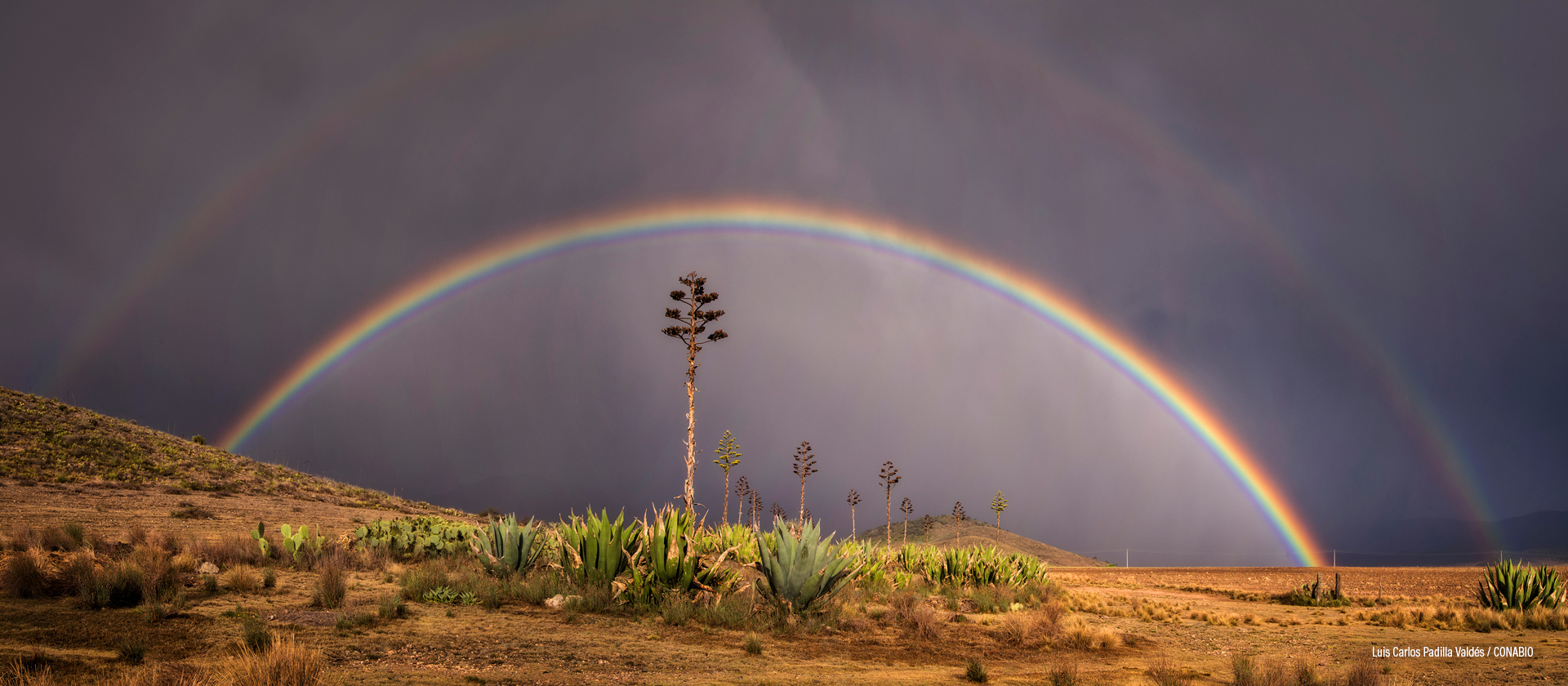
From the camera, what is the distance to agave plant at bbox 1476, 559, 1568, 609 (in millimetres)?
18188

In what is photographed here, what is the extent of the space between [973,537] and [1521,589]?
357ft

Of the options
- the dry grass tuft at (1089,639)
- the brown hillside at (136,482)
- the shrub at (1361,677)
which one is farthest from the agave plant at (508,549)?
the brown hillside at (136,482)

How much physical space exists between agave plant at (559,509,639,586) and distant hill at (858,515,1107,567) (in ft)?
276

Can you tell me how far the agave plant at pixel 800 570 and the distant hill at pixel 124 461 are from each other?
33201 mm

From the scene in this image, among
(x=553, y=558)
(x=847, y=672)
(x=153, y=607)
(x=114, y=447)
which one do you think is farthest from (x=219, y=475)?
(x=847, y=672)

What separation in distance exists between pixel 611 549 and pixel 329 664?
552 cm

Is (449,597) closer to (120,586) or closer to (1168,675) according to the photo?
(120,586)

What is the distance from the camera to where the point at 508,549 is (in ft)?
46.0

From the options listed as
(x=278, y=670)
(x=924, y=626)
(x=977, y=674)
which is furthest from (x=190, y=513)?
(x=977, y=674)

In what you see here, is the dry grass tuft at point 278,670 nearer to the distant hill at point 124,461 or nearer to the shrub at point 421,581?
the shrub at point 421,581

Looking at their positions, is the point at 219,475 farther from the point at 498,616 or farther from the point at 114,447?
the point at 498,616

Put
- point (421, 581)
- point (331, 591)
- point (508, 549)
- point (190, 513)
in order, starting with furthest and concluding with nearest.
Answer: point (190, 513) < point (508, 549) < point (421, 581) < point (331, 591)

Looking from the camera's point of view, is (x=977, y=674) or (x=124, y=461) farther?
(x=124, y=461)

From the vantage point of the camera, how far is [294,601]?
10.8 metres
